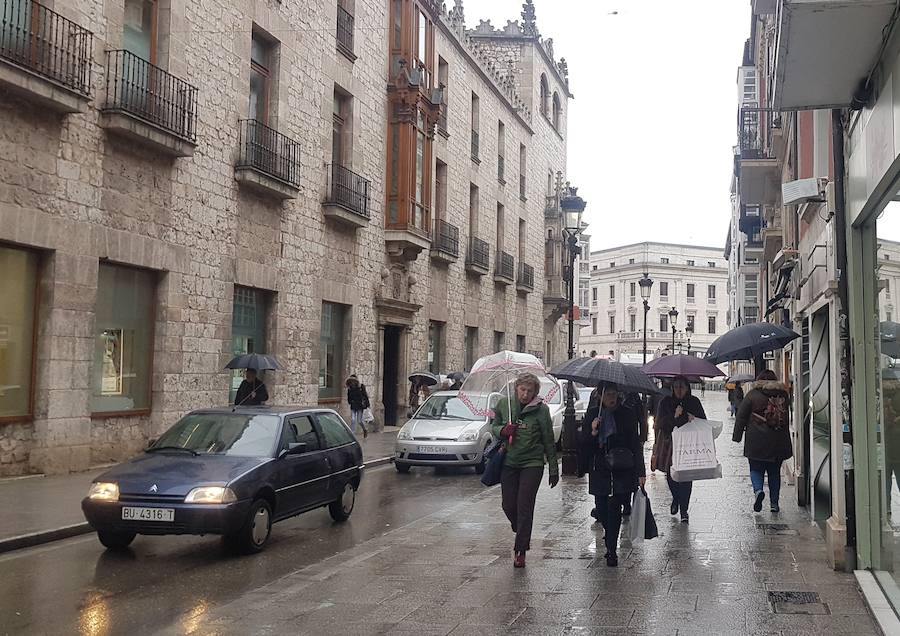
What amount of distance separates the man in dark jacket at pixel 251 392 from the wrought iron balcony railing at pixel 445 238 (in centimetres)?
1361

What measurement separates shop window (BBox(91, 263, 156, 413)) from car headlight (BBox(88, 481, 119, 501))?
6734 millimetres

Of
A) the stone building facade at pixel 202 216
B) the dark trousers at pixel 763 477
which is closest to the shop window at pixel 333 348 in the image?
the stone building facade at pixel 202 216

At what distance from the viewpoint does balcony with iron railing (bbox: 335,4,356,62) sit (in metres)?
23.6

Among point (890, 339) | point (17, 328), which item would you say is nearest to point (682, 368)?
point (890, 339)

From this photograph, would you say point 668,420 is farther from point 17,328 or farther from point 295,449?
point 17,328

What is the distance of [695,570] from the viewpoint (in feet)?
26.4

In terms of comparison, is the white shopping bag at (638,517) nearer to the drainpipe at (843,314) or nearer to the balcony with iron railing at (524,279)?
the drainpipe at (843,314)

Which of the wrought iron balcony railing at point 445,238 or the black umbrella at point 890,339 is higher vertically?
the wrought iron balcony railing at point 445,238

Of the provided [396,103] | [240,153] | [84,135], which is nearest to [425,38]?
[396,103]

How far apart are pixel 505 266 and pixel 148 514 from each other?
97.2 ft

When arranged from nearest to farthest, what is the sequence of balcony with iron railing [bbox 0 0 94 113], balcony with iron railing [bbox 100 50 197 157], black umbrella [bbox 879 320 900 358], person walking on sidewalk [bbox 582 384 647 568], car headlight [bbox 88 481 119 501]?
black umbrella [bbox 879 320 900 358]
person walking on sidewalk [bbox 582 384 647 568]
car headlight [bbox 88 481 119 501]
balcony with iron railing [bbox 0 0 94 113]
balcony with iron railing [bbox 100 50 197 157]

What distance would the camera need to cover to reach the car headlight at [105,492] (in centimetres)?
861

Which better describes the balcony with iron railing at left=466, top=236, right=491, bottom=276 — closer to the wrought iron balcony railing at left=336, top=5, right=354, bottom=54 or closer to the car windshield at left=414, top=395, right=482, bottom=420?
the wrought iron balcony railing at left=336, top=5, right=354, bottom=54

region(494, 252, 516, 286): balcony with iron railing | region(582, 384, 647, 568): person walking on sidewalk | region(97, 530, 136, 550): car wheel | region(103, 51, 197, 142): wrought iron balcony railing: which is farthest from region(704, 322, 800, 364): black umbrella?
region(494, 252, 516, 286): balcony with iron railing
